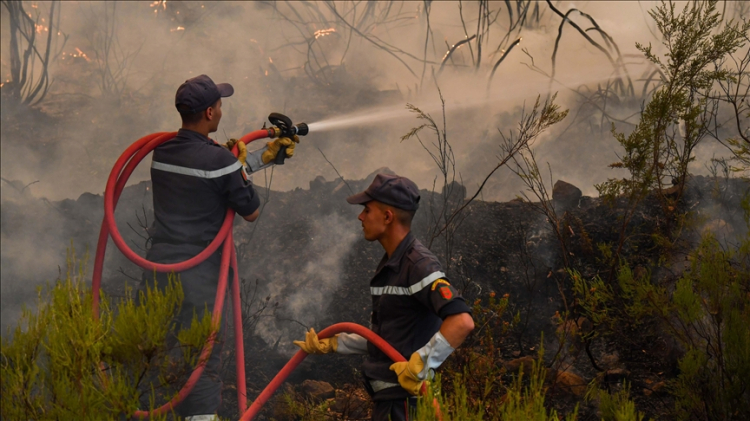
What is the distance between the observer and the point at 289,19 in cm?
723

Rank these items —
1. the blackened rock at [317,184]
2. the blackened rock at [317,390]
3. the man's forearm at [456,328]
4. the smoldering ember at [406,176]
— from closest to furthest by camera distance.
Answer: the man's forearm at [456,328], the smoldering ember at [406,176], the blackened rock at [317,390], the blackened rock at [317,184]

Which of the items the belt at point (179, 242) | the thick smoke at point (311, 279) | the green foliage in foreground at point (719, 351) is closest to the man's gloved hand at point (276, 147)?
the belt at point (179, 242)

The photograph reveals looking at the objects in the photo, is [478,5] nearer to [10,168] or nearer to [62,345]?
[10,168]

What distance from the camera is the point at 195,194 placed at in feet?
12.5

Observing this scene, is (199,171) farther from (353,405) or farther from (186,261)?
(353,405)

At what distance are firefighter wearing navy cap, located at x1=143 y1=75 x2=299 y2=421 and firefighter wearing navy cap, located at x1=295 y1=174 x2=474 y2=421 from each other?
100 centimetres

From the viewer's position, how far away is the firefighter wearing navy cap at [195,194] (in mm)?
3779

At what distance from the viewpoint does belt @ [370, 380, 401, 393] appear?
289 centimetres

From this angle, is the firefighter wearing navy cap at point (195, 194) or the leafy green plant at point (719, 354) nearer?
the leafy green plant at point (719, 354)

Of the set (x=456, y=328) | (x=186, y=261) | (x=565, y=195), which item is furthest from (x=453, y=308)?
(x=565, y=195)

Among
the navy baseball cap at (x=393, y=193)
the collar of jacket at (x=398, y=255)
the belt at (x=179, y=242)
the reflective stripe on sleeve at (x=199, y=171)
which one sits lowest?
the collar of jacket at (x=398, y=255)

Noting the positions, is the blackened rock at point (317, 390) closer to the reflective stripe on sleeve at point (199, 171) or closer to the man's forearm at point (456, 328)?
the reflective stripe on sleeve at point (199, 171)

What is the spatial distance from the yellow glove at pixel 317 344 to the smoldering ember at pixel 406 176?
61cm

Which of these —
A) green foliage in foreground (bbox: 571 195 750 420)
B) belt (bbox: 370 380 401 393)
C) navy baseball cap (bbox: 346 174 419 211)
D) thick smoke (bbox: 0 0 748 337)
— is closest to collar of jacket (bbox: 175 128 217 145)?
navy baseball cap (bbox: 346 174 419 211)
